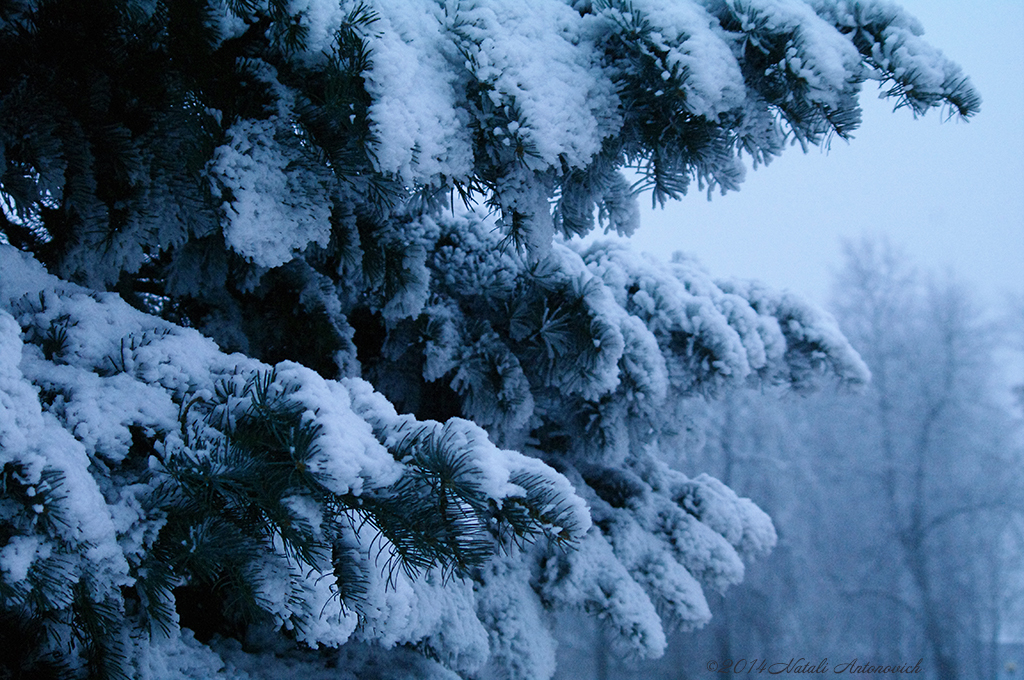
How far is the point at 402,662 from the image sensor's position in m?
2.08

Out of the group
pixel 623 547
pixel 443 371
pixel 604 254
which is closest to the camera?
pixel 443 371

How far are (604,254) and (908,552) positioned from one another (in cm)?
1322

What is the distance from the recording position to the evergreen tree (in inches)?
48.8

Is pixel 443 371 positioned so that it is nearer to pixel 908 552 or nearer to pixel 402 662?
pixel 402 662

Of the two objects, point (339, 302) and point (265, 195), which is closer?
point (265, 195)

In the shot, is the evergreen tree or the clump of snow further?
the clump of snow

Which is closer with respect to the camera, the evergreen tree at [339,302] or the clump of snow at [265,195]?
the evergreen tree at [339,302]

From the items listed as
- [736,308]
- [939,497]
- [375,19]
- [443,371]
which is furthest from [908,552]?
[375,19]

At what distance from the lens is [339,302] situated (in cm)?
247

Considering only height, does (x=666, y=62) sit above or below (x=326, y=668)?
above

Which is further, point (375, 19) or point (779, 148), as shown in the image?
point (779, 148)

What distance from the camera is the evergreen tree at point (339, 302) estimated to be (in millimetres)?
1239

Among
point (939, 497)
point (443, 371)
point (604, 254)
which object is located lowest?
point (443, 371)

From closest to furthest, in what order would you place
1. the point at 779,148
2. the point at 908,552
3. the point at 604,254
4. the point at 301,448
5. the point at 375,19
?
1. the point at 301,448
2. the point at 375,19
3. the point at 779,148
4. the point at 604,254
5. the point at 908,552
